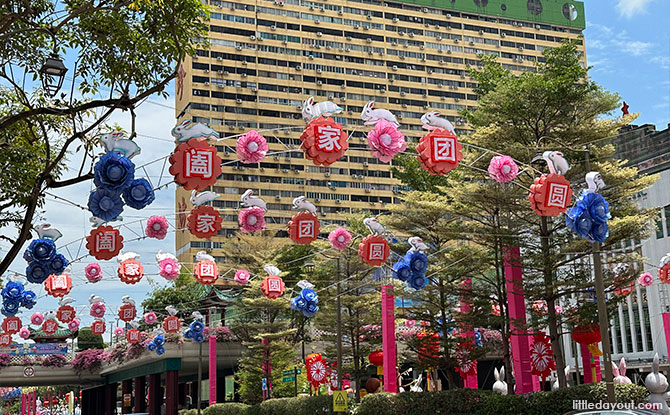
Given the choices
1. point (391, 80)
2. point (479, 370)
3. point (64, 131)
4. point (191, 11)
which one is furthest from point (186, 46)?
point (391, 80)

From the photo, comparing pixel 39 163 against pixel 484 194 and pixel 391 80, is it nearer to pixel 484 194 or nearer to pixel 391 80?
pixel 484 194

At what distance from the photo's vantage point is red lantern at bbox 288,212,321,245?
19.7m

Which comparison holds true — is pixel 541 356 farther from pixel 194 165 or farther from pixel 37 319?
pixel 37 319

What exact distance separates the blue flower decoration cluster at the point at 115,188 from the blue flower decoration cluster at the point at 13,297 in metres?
12.6

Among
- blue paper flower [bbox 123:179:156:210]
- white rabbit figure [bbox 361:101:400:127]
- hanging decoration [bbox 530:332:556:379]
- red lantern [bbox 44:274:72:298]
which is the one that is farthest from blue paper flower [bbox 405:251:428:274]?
red lantern [bbox 44:274:72:298]

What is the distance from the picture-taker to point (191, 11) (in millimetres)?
11562

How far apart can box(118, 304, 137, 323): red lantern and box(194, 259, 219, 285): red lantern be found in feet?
38.8

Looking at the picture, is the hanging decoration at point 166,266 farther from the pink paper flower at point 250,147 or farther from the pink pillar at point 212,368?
the pink pillar at point 212,368

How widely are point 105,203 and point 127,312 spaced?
24.5 meters

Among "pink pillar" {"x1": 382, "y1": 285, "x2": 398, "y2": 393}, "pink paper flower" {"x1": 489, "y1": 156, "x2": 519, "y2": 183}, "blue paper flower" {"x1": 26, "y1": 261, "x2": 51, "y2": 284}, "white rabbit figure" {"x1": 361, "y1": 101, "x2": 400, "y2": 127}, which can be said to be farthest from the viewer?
"pink pillar" {"x1": 382, "y1": 285, "x2": 398, "y2": 393}

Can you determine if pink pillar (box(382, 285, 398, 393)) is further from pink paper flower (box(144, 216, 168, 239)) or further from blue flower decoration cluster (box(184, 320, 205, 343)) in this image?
blue flower decoration cluster (box(184, 320, 205, 343))

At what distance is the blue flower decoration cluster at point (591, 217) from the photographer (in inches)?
658

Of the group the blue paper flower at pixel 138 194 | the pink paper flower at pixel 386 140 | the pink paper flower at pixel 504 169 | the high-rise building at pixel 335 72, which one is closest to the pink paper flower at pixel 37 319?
the blue paper flower at pixel 138 194

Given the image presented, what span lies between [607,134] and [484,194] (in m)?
4.83
